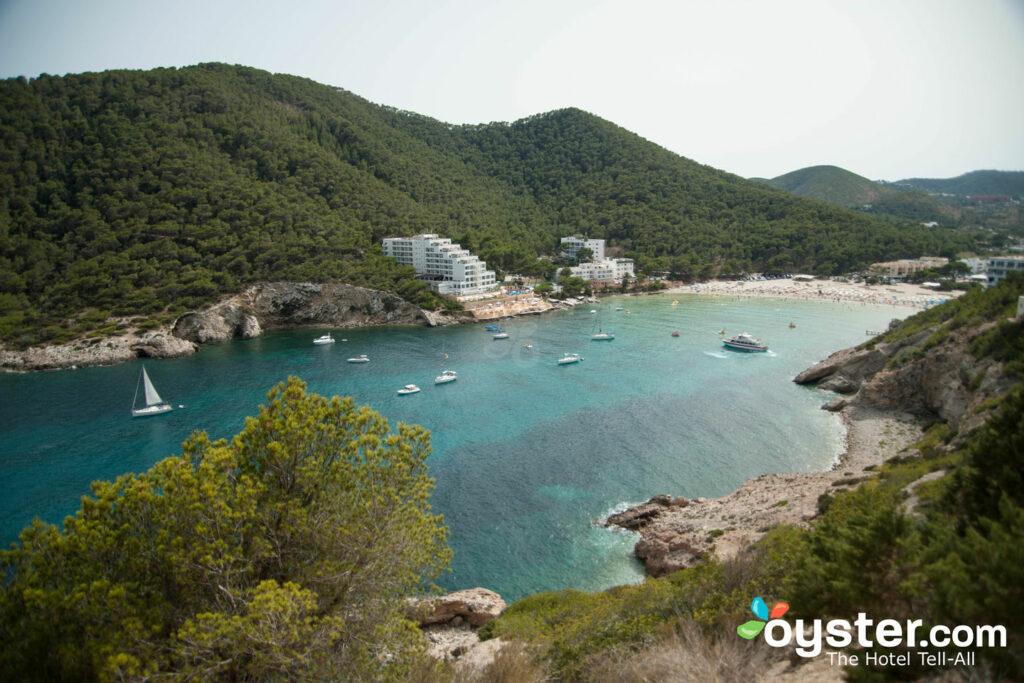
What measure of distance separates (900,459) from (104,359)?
58016mm

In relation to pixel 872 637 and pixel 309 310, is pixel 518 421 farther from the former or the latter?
pixel 309 310

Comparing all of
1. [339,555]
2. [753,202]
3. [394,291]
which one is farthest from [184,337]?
[753,202]

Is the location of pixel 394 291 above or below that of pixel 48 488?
above

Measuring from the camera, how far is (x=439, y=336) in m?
59.1

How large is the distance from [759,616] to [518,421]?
25381 mm

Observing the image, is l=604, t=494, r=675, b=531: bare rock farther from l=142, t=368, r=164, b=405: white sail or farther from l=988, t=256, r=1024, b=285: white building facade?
l=988, t=256, r=1024, b=285: white building facade

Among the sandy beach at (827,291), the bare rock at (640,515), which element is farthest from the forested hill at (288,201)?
the bare rock at (640,515)

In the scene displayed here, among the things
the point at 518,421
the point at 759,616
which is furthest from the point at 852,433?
the point at 759,616

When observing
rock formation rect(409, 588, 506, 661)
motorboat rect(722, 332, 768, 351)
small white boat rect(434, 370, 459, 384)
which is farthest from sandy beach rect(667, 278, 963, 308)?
rock formation rect(409, 588, 506, 661)

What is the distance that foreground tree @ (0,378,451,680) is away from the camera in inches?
291

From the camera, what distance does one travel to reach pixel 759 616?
930 cm

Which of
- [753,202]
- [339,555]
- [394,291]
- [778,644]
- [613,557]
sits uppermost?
[753,202]

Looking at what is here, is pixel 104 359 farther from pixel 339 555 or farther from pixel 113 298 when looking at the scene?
pixel 339 555

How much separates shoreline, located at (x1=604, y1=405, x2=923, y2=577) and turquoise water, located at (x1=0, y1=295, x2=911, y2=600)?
1.11m
